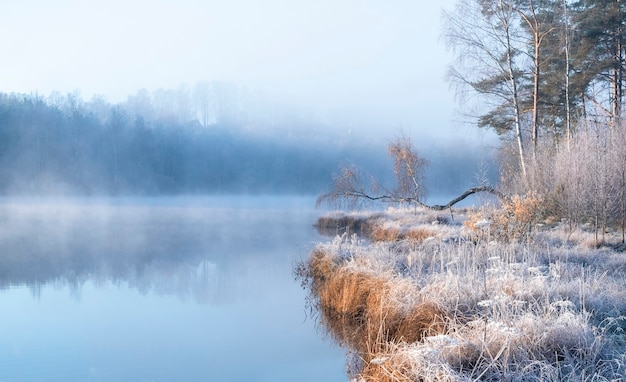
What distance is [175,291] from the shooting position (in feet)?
33.8

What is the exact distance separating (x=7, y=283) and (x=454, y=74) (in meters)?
12.5

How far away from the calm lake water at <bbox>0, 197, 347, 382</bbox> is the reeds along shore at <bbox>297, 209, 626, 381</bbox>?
2.35 ft

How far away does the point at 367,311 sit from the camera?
7207mm

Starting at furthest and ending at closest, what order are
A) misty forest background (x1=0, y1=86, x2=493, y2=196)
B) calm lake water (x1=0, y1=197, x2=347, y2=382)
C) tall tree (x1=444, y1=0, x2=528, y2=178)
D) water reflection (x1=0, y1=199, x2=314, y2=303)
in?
misty forest background (x1=0, y1=86, x2=493, y2=196) → tall tree (x1=444, y1=0, x2=528, y2=178) → water reflection (x1=0, y1=199, x2=314, y2=303) → calm lake water (x1=0, y1=197, x2=347, y2=382)

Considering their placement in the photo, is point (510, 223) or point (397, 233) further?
point (397, 233)

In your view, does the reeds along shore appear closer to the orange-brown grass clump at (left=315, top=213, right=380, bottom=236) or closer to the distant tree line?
the distant tree line

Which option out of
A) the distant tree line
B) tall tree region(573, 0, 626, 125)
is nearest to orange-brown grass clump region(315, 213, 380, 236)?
the distant tree line

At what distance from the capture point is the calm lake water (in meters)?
5.97

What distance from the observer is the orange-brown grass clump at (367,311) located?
543 cm

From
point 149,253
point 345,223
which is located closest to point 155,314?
point 149,253

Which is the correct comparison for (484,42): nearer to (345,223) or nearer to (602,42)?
(602,42)

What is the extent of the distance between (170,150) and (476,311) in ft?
207

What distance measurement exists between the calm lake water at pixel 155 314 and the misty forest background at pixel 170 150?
1073 inches

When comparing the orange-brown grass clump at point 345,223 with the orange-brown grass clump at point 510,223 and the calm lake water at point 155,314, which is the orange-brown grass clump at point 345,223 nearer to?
the calm lake water at point 155,314
